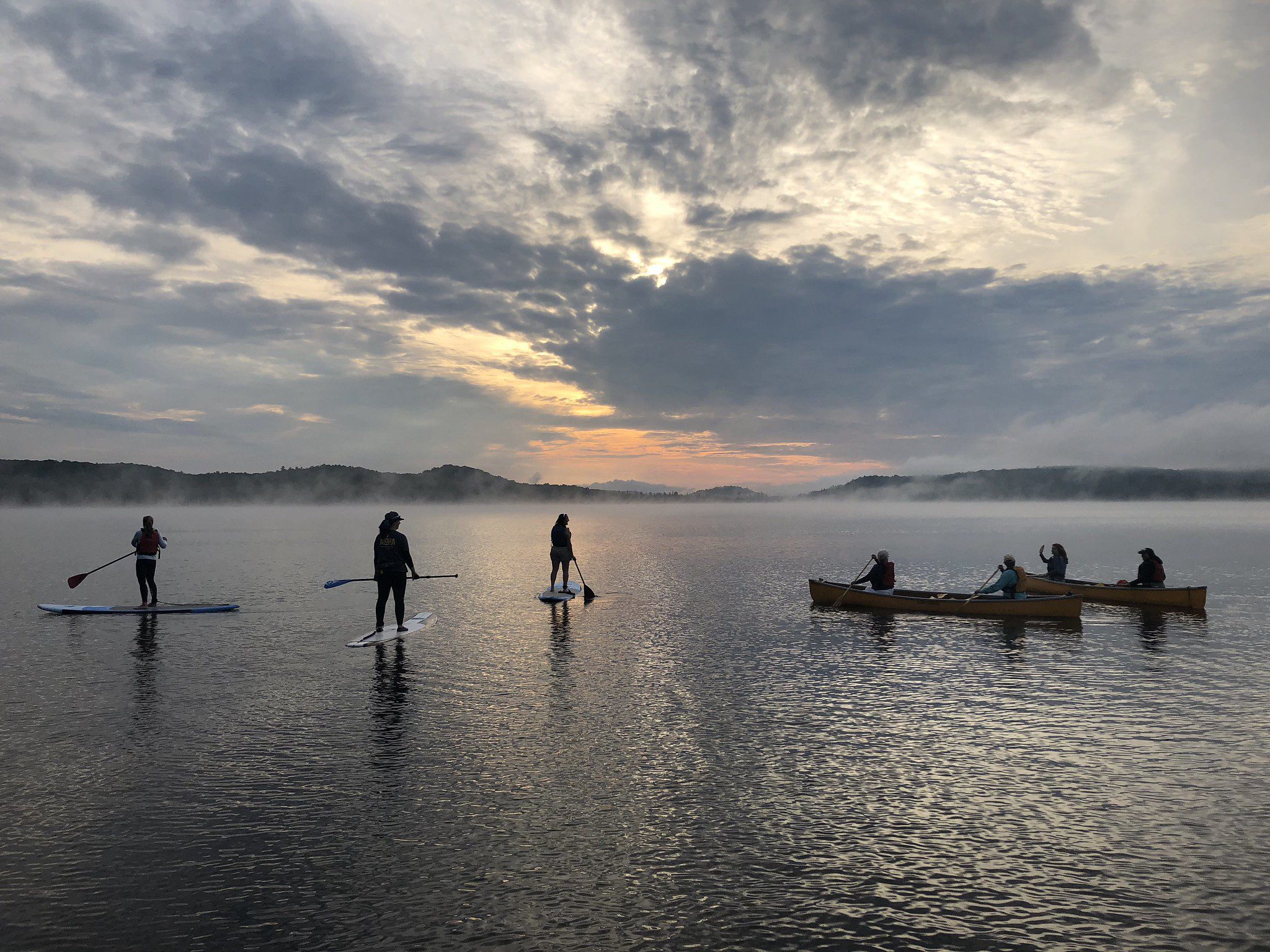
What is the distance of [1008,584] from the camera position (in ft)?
102

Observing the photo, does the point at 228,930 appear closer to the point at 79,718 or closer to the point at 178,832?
the point at 178,832

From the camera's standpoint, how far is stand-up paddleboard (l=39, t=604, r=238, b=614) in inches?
1211

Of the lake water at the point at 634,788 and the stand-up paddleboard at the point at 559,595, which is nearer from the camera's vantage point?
the lake water at the point at 634,788

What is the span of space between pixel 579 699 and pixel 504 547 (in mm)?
68733

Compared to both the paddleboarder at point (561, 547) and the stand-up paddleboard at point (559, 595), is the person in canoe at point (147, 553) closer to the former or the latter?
the stand-up paddleboard at point (559, 595)

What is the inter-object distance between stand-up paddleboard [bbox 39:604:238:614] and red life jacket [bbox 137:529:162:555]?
7.32 ft

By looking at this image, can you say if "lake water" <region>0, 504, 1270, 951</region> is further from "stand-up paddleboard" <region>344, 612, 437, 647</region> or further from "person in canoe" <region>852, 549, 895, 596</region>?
"person in canoe" <region>852, 549, 895, 596</region>

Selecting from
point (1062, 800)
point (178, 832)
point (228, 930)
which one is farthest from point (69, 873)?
point (1062, 800)

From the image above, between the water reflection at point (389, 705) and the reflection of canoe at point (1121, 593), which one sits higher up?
the reflection of canoe at point (1121, 593)

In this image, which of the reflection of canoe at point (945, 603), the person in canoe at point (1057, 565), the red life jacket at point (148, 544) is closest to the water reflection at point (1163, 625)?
the reflection of canoe at point (945, 603)

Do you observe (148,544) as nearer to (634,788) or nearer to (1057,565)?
(634,788)

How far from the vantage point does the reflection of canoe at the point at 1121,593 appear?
33188 mm

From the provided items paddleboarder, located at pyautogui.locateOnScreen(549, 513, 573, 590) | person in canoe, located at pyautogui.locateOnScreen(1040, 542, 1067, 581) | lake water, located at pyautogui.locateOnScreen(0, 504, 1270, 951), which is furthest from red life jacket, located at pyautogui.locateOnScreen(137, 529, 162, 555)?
person in canoe, located at pyautogui.locateOnScreen(1040, 542, 1067, 581)

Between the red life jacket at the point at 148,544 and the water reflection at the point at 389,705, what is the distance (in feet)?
41.3
